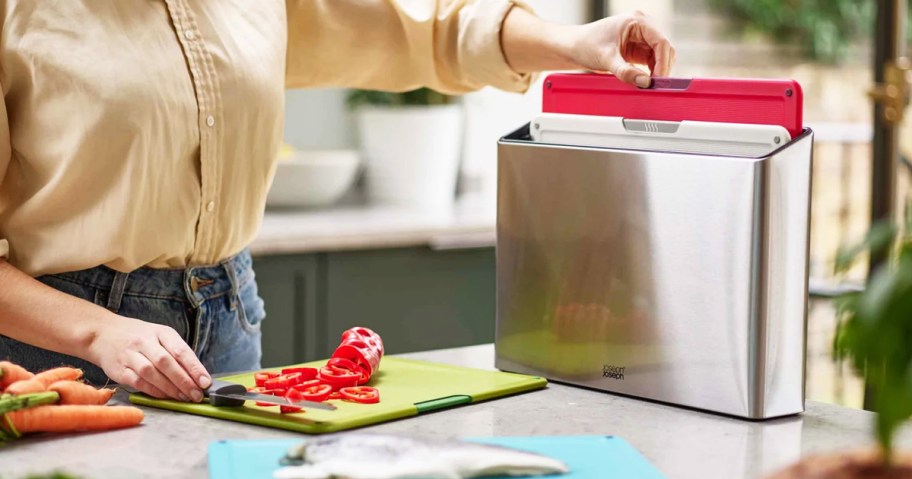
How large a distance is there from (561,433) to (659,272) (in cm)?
22

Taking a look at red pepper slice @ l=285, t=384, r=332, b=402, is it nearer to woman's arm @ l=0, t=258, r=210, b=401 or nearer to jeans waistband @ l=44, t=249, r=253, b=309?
woman's arm @ l=0, t=258, r=210, b=401

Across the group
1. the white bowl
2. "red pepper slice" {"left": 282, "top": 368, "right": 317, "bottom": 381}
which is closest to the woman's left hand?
"red pepper slice" {"left": 282, "top": 368, "right": 317, "bottom": 381}

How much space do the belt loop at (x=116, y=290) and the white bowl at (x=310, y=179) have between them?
1623 mm

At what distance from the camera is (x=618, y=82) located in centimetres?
→ 140

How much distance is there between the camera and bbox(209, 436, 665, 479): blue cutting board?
3.39ft

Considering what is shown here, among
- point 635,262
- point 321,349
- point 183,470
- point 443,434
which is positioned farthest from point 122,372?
point 321,349

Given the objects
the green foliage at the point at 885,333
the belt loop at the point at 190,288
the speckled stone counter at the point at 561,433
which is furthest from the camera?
the belt loop at the point at 190,288

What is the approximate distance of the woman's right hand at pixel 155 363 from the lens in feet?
4.17

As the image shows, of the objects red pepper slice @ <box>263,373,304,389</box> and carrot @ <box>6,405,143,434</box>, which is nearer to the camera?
carrot @ <box>6,405,143,434</box>

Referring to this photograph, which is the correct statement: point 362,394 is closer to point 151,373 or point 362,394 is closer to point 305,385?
point 305,385

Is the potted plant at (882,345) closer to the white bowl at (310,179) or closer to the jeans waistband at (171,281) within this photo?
the jeans waistband at (171,281)

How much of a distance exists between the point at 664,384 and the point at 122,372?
59cm

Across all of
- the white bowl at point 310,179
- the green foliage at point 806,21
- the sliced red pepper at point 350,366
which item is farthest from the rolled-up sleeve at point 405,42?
the green foliage at point 806,21

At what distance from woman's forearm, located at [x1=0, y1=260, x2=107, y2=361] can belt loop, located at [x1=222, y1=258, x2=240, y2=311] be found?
28cm
